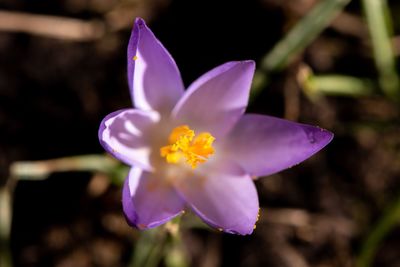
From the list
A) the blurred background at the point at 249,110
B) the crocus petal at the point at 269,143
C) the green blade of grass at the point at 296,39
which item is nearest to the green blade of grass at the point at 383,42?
the blurred background at the point at 249,110

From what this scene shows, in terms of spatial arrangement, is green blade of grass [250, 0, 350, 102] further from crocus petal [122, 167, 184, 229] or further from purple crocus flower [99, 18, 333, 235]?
crocus petal [122, 167, 184, 229]

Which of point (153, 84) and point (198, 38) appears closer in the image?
point (153, 84)

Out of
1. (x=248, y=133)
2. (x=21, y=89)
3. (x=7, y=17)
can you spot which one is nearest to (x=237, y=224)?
(x=248, y=133)

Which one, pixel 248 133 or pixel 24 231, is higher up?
pixel 248 133

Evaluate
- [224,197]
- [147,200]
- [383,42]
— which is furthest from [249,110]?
[147,200]

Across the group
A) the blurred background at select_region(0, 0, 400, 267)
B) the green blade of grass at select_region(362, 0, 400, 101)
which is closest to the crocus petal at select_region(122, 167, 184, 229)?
the blurred background at select_region(0, 0, 400, 267)

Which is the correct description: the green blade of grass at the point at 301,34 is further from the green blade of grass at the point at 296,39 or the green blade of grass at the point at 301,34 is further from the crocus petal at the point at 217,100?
the crocus petal at the point at 217,100

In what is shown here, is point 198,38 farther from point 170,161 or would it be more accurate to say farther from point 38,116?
point 170,161
